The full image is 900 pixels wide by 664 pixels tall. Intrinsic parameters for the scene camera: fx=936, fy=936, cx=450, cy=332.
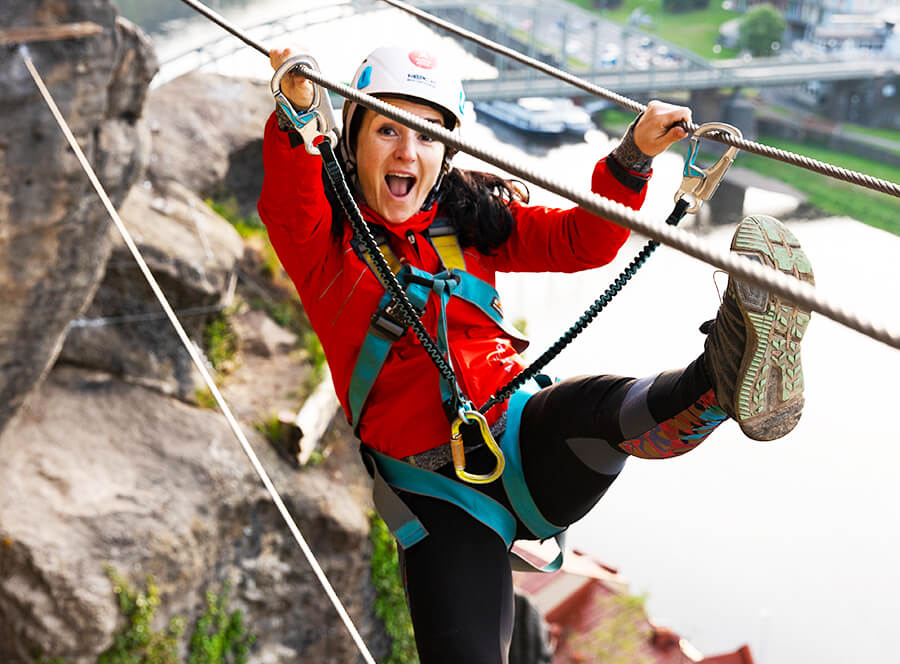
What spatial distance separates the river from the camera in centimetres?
958

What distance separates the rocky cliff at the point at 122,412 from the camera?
3.06 metres

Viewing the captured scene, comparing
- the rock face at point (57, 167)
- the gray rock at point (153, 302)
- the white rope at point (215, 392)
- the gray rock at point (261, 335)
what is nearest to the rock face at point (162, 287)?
the gray rock at point (153, 302)

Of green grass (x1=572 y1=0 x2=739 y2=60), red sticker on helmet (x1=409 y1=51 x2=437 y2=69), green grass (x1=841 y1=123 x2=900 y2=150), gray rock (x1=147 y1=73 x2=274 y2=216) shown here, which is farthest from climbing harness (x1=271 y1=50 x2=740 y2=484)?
green grass (x1=572 y1=0 x2=739 y2=60)

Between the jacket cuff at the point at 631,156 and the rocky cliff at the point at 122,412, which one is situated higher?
the jacket cuff at the point at 631,156

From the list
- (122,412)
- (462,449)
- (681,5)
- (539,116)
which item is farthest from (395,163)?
(681,5)

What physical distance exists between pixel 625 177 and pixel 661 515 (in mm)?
9316

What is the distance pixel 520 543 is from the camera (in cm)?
181

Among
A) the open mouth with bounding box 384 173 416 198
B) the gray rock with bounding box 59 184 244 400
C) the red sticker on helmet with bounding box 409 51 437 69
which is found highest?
the red sticker on helmet with bounding box 409 51 437 69

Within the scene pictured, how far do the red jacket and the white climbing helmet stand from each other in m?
0.18

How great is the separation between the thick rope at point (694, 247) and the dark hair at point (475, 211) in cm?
59

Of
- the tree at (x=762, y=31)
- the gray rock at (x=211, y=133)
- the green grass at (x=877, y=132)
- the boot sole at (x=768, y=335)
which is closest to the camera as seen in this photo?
the boot sole at (x=768, y=335)

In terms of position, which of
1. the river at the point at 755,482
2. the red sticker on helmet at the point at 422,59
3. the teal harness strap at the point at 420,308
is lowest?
the river at the point at 755,482

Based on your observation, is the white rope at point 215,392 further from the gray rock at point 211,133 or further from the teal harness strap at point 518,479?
the gray rock at point 211,133

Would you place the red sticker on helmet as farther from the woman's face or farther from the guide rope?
the guide rope
